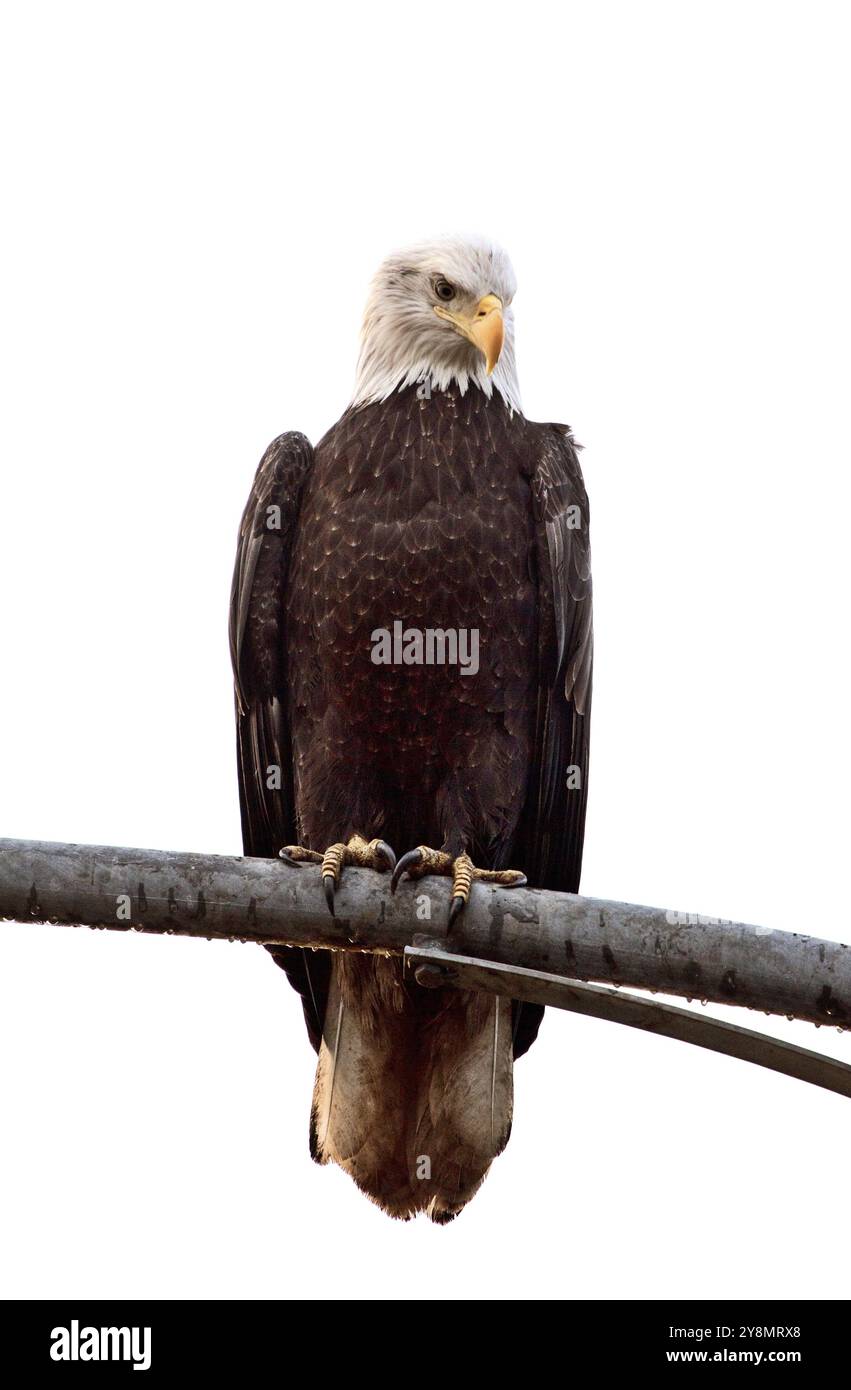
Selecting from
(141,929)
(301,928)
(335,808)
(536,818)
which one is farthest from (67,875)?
(536,818)

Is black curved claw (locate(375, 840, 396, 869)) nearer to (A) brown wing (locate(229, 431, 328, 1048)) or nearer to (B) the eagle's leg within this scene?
(B) the eagle's leg

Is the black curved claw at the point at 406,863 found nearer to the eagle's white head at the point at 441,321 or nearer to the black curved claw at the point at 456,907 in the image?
the black curved claw at the point at 456,907

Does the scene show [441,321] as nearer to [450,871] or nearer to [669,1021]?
[450,871]

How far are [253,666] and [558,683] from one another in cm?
99

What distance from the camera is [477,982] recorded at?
3416mm

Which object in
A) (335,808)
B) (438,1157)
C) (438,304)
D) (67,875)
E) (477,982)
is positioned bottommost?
(438,1157)

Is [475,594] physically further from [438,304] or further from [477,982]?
[477,982]

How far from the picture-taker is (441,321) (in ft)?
18.2

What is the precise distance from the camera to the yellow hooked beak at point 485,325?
17.1ft

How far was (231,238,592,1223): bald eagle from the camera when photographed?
4.96 m

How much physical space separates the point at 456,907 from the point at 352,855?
0.96 meters

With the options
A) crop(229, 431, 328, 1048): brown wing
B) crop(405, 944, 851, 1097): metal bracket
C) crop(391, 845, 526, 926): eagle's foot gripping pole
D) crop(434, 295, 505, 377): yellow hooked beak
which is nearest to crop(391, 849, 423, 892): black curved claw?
crop(391, 845, 526, 926): eagle's foot gripping pole

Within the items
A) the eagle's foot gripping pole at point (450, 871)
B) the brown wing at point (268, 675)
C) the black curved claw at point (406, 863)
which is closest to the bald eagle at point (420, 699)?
the brown wing at point (268, 675)

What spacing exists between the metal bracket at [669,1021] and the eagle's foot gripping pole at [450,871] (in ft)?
1.87
